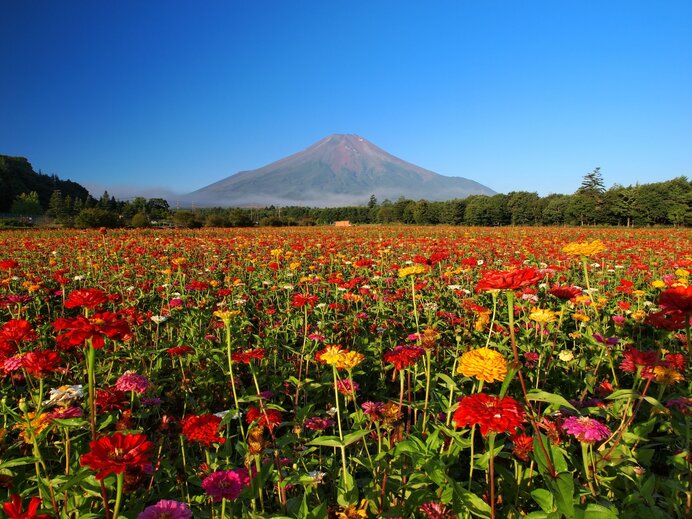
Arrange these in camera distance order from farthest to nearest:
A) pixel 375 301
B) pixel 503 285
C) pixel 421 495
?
pixel 375 301
pixel 421 495
pixel 503 285

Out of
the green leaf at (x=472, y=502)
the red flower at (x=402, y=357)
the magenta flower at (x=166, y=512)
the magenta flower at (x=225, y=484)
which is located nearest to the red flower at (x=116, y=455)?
the magenta flower at (x=166, y=512)

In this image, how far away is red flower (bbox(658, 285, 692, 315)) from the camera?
1540mm

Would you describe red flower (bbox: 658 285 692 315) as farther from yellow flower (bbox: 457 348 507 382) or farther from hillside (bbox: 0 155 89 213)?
hillside (bbox: 0 155 89 213)

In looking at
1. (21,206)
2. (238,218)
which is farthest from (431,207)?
(21,206)

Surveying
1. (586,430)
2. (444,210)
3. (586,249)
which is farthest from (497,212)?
(586,430)

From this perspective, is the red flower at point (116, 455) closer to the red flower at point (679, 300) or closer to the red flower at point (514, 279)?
the red flower at point (514, 279)

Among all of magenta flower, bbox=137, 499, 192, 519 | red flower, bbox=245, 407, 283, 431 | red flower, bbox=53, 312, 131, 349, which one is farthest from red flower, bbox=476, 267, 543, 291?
red flower, bbox=53, 312, 131, 349

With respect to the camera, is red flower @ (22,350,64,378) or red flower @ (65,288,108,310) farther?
red flower @ (22,350,64,378)

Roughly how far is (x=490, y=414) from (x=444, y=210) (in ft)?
255

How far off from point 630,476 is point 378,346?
2.25m

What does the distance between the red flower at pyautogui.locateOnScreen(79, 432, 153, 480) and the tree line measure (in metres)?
33.1

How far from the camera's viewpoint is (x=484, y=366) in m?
1.49

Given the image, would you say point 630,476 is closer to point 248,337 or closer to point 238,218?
point 248,337

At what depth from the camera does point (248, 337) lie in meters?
4.13
